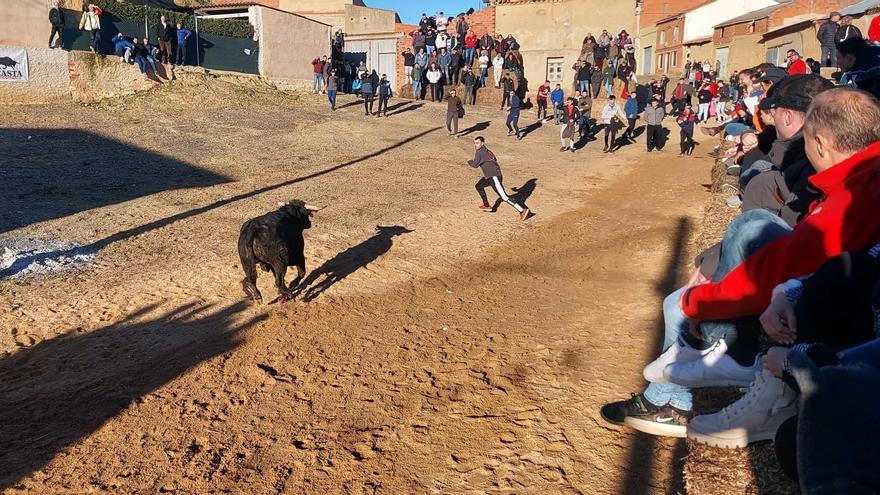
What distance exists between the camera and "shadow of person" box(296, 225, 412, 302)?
8070 mm

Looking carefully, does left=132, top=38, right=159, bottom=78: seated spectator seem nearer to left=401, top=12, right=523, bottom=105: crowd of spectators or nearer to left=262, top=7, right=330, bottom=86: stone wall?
left=262, top=7, right=330, bottom=86: stone wall

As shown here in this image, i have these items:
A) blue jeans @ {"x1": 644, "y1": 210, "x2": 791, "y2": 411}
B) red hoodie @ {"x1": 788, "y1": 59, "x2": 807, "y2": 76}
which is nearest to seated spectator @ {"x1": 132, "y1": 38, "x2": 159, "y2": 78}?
red hoodie @ {"x1": 788, "y1": 59, "x2": 807, "y2": 76}

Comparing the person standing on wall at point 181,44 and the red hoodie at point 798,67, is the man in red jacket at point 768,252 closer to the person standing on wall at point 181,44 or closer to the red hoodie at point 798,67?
the red hoodie at point 798,67

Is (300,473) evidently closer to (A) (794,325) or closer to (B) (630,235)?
(A) (794,325)

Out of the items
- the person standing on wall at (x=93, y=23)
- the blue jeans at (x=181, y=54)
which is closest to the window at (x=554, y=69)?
the blue jeans at (x=181, y=54)

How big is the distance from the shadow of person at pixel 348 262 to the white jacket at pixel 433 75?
19173mm

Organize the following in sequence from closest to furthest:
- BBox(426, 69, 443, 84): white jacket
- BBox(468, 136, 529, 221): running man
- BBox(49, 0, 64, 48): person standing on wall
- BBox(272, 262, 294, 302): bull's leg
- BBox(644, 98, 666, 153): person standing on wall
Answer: BBox(272, 262, 294, 302): bull's leg < BBox(468, 136, 529, 221): running man < BBox(49, 0, 64, 48): person standing on wall < BBox(644, 98, 666, 153): person standing on wall < BBox(426, 69, 443, 84): white jacket

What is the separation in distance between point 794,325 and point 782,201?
95.4 inches

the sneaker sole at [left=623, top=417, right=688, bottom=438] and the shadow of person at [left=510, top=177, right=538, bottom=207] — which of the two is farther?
the shadow of person at [left=510, top=177, right=538, bottom=207]

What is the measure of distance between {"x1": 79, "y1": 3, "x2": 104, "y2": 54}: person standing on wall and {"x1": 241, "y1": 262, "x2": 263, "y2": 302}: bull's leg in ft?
58.0

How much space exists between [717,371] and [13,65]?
22047mm

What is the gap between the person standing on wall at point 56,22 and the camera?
65.4 ft

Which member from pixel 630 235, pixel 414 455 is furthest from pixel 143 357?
pixel 630 235

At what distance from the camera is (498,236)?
430 inches
